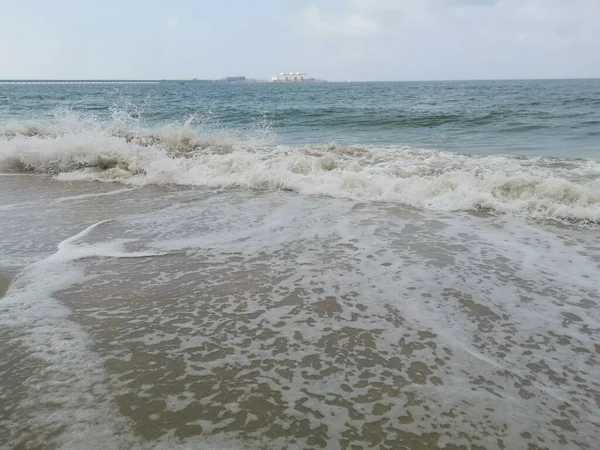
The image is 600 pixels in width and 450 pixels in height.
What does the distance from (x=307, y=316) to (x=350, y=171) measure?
4.60 metres

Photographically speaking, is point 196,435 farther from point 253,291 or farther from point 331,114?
point 331,114

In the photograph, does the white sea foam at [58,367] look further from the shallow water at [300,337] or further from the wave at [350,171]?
the wave at [350,171]

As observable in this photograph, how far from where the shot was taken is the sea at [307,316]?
6.19 feet

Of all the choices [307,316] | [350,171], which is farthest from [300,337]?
[350,171]

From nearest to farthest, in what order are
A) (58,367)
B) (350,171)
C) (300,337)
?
(58,367) → (300,337) → (350,171)

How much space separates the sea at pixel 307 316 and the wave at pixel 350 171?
6 centimetres

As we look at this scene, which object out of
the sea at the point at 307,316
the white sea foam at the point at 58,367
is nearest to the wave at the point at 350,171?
the sea at the point at 307,316

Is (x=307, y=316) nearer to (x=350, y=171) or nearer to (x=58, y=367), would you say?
(x=58, y=367)

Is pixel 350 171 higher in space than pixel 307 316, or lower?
higher

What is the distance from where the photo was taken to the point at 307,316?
2840 mm

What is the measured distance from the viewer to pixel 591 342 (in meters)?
2.56

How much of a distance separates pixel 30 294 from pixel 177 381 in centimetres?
159

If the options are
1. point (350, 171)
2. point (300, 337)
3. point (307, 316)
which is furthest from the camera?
point (350, 171)

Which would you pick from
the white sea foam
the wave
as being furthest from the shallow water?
the wave
